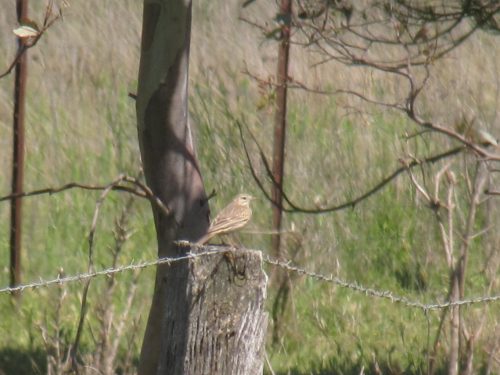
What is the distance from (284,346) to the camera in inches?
267

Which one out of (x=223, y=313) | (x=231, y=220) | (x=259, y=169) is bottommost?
(x=223, y=313)

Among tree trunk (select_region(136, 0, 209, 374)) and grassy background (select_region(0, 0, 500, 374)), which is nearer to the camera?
tree trunk (select_region(136, 0, 209, 374))

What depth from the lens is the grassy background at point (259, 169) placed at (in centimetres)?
683

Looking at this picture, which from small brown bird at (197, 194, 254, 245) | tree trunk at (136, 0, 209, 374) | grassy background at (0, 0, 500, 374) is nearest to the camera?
tree trunk at (136, 0, 209, 374)

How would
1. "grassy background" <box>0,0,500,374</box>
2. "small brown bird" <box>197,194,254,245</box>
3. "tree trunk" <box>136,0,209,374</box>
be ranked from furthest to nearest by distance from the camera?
1. "grassy background" <box>0,0,500,374</box>
2. "small brown bird" <box>197,194,254,245</box>
3. "tree trunk" <box>136,0,209,374</box>

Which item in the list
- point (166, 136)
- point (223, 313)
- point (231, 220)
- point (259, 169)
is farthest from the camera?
point (259, 169)

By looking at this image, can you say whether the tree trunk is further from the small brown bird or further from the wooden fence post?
the wooden fence post

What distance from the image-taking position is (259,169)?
7918mm

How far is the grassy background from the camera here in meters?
6.83

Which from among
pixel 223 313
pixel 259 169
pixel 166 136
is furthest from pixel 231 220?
pixel 259 169

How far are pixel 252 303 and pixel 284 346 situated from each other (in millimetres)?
3582

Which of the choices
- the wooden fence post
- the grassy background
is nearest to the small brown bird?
the grassy background

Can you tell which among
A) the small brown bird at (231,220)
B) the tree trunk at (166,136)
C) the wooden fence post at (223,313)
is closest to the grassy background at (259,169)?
the small brown bird at (231,220)

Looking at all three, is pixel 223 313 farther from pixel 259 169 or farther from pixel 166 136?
pixel 259 169
